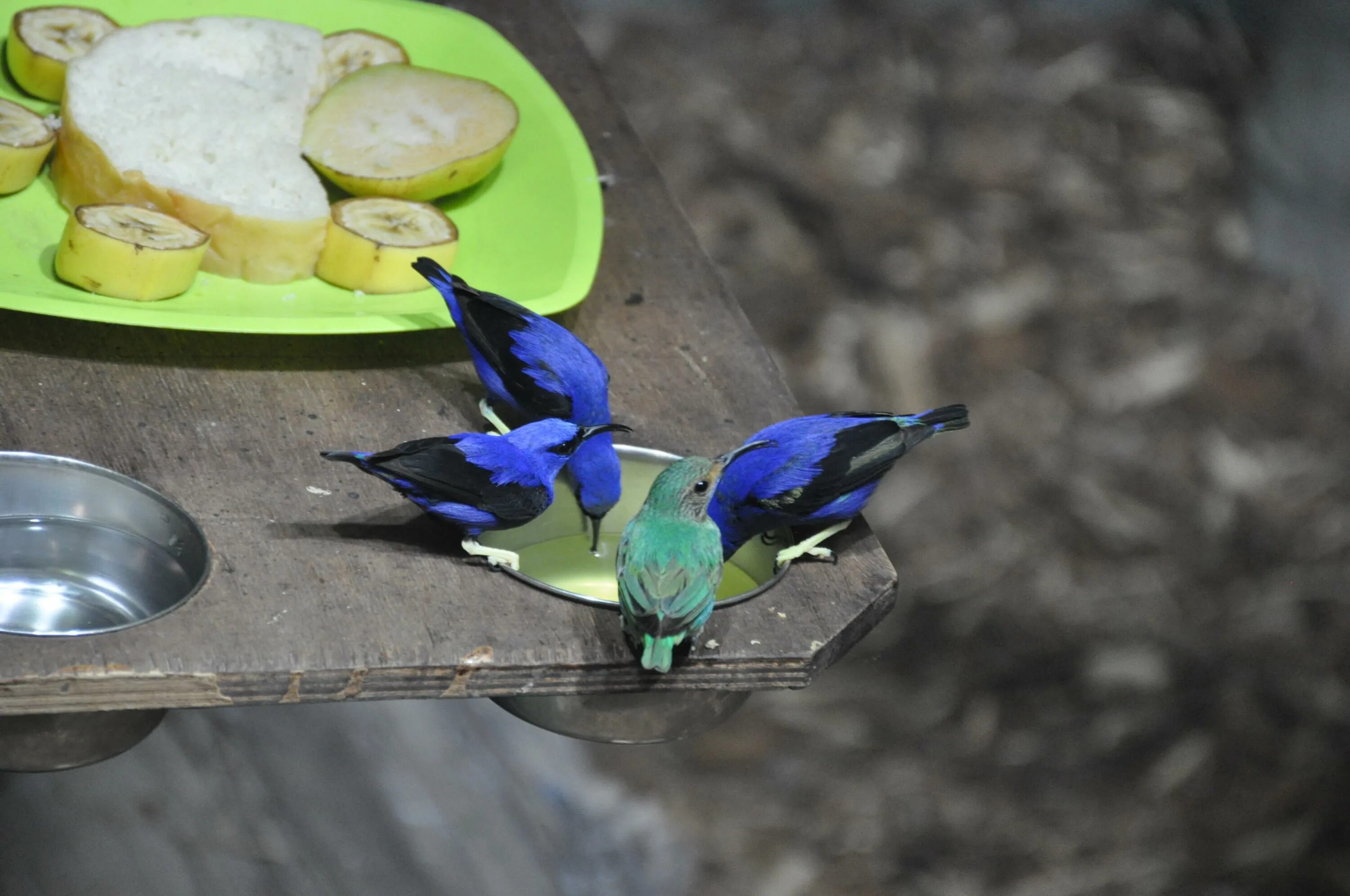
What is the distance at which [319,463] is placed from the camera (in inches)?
50.2

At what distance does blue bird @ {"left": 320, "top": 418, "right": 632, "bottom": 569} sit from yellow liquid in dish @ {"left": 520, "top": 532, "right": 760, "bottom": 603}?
0.68ft

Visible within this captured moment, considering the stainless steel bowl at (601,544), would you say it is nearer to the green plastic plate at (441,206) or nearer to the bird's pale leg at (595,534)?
the bird's pale leg at (595,534)

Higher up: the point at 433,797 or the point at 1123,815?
the point at 433,797

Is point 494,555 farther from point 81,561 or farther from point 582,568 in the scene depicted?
point 81,561

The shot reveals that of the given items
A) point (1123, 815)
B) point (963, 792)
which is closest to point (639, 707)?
point (963, 792)

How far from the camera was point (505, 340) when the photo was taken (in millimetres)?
1360

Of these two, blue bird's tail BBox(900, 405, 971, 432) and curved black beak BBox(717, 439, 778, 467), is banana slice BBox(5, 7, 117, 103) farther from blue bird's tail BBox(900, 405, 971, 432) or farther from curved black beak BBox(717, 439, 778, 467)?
blue bird's tail BBox(900, 405, 971, 432)

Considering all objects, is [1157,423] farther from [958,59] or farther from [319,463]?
[319,463]

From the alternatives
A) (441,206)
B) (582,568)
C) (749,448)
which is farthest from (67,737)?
(441,206)

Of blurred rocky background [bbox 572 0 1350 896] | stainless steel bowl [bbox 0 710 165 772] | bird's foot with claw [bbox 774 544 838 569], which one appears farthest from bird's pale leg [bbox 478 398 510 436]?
blurred rocky background [bbox 572 0 1350 896]

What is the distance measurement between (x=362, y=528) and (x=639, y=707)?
0.33 meters

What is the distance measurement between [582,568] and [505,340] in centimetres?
28

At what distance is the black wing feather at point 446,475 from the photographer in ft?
3.74

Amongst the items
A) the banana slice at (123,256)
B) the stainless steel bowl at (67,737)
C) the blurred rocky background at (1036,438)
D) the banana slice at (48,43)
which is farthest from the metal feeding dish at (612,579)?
the blurred rocky background at (1036,438)
